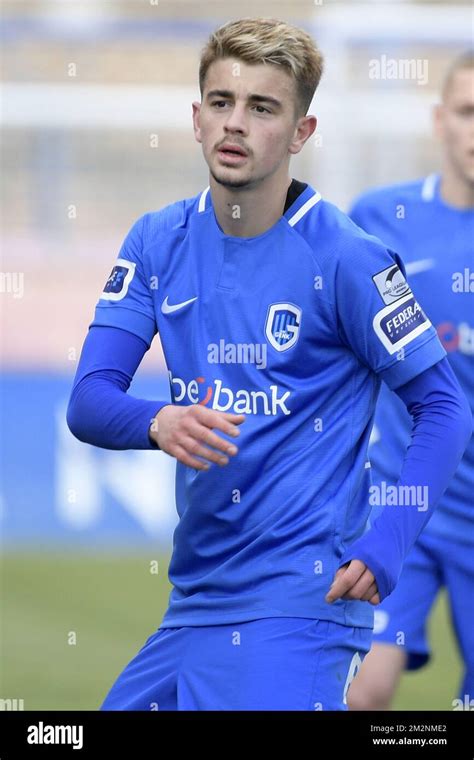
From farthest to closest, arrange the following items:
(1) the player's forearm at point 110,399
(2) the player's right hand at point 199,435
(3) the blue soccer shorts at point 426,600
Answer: (3) the blue soccer shorts at point 426,600 → (1) the player's forearm at point 110,399 → (2) the player's right hand at point 199,435

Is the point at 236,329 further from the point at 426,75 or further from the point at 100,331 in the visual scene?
the point at 426,75

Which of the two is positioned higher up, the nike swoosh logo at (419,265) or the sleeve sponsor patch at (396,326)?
the nike swoosh logo at (419,265)

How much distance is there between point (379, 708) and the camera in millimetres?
4066

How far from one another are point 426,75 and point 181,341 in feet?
28.5

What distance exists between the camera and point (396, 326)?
2857mm

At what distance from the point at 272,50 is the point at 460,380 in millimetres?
1623

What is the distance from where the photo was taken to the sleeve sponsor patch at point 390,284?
2863 millimetres

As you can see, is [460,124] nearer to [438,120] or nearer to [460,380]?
[438,120]

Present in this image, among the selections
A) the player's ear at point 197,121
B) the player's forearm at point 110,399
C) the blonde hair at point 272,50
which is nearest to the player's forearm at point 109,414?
the player's forearm at point 110,399

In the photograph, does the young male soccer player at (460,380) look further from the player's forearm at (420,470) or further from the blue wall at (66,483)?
the blue wall at (66,483)

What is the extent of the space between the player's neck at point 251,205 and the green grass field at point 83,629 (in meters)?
2.66

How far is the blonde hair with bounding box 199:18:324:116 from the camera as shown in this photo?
116 inches

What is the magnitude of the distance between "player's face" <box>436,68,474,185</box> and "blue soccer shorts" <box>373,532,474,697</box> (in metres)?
1.18
